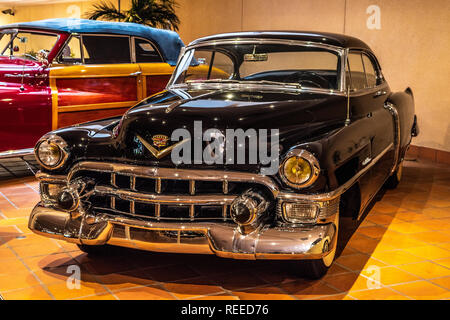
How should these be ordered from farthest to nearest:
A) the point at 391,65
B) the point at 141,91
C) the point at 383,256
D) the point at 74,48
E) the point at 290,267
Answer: the point at 391,65, the point at 141,91, the point at 74,48, the point at 383,256, the point at 290,267

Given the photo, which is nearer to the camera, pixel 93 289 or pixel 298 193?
pixel 298 193

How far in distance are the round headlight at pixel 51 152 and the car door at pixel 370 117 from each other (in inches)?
69.6

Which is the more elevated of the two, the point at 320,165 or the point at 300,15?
the point at 300,15

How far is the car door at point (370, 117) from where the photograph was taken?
11.7 ft

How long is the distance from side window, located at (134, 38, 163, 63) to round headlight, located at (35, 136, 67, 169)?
3.31 m

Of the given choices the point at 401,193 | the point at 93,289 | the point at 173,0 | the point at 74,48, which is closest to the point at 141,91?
the point at 74,48

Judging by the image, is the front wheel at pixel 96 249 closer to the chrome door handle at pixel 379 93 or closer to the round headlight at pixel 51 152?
the round headlight at pixel 51 152

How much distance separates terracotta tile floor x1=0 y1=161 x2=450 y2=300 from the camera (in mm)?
2961

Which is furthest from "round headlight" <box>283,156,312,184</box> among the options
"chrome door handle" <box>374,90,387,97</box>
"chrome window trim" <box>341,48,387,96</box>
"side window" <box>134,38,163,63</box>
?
"side window" <box>134,38,163,63</box>

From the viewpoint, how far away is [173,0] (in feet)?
35.9

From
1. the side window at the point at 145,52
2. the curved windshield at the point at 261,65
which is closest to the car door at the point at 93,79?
the side window at the point at 145,52

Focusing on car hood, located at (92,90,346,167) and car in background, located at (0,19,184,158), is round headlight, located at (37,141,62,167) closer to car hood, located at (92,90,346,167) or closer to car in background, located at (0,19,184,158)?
car hood, located at (92,90,346,167)
